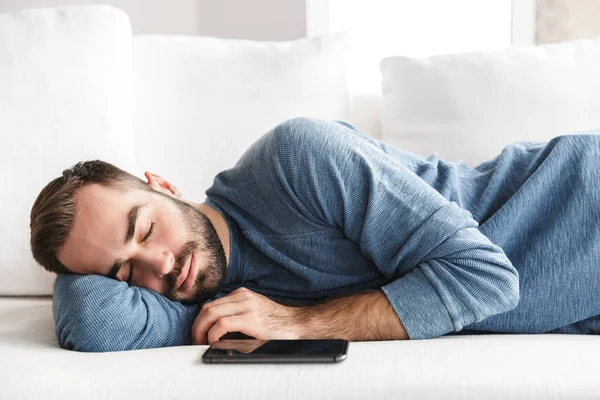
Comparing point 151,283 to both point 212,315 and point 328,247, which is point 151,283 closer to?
point 212,315

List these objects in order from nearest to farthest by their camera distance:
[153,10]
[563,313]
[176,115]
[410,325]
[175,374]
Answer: [175,374]
[410,325]
[563,313]
[176,115]
[153,10]

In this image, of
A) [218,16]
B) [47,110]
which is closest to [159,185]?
[47,110]

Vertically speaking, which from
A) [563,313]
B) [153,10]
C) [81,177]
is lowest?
[563,313]

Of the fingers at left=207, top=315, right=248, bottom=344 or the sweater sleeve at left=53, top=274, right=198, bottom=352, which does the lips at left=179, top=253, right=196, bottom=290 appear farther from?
the fingers at left=207, top=315, right=248, bottom=344

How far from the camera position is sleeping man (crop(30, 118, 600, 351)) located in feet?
3.93

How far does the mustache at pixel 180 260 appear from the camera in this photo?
1332 millimetres

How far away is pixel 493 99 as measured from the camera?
5.89 feet

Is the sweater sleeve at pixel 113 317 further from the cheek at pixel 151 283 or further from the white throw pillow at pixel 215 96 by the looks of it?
the white throw pillow at pixel 215 96

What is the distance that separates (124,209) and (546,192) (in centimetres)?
76

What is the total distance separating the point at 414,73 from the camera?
1.88 m

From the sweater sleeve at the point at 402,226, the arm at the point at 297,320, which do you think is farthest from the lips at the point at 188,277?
the sweater sleeve at the point at 402,226

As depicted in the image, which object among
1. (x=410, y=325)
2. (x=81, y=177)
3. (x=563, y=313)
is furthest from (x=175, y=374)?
(x=563, y=313)

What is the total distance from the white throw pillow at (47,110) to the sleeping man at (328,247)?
298 mm

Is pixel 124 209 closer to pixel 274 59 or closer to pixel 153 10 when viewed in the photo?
pixel 274 59
